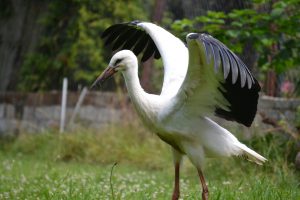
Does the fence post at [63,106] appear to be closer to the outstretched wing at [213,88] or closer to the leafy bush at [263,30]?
the leafy bush at [263,30]

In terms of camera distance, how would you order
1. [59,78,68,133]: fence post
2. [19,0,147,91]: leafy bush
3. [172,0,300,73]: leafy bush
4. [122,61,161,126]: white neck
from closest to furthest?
1. [122,61,161,126]: white neck
2. [172,0,300,73]: leafy bush
3. [59,78,68,133]: fence post
4. [19,0,147,91]: leafy bush

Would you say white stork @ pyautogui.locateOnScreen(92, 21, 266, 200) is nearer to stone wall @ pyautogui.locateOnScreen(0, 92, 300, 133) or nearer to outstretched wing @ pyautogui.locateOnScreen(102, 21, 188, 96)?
outstretched wing @ pyautogui.locateOnScreen(102, 21, 188, 96)

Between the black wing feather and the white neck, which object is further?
the white neck

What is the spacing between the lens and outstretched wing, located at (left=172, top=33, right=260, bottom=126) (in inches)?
174

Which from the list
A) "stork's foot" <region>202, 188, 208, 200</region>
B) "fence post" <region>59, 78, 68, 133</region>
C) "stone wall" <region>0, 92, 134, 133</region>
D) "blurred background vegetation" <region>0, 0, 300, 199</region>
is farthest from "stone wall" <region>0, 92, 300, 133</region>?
"stork's foot" <region>202, 188, 208, 200</region>

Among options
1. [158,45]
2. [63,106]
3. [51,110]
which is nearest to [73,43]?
[51,110]

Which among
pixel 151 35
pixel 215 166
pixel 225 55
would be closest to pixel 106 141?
pixel 215 166

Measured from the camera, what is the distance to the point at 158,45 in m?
5.95

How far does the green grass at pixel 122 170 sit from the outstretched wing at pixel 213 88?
610mm

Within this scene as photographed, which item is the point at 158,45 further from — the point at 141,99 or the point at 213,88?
the point at 213,88

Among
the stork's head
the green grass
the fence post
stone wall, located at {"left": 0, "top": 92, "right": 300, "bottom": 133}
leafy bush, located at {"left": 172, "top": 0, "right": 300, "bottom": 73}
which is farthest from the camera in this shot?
the fence post

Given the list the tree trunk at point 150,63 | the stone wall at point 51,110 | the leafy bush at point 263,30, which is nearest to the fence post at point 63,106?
the stone wall at point 51,110

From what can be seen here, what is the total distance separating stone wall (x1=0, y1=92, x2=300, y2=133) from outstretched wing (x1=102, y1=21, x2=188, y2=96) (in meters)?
4.17

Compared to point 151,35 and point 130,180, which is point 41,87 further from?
point 151,35
